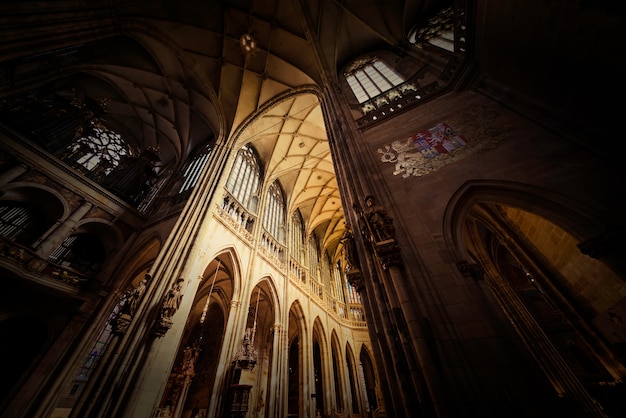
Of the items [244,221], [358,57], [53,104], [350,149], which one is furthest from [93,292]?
[358,57]

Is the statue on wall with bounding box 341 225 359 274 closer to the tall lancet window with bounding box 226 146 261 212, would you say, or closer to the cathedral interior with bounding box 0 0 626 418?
the cathedral interior with bounding box 0 0 626 418

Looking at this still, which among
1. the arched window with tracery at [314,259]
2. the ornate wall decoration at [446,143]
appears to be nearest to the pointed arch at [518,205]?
the ornate wall decoration at [446,143]

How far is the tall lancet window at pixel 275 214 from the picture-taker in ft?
43.0

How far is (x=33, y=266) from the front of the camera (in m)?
6.54

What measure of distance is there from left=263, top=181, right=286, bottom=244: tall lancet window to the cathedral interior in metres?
0.16

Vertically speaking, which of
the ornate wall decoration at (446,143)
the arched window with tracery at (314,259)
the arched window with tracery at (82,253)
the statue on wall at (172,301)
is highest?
the arched window with tracery at (314,259)

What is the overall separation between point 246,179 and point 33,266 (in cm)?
823

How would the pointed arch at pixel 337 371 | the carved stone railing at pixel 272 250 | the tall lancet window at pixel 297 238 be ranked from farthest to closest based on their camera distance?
the tall lancet window at pixel 297 238 < the pointed arch at pixel 337 371 < the carved stone railing at pixel 272 250

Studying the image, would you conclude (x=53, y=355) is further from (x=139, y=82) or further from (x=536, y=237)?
(x=536, y=237)

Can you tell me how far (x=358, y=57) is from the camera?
1062 cm

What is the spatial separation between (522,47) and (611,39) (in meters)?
1.18

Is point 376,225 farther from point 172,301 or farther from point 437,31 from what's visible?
point 437,31

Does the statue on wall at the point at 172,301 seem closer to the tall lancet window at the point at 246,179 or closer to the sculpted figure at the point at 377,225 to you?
the tall lancet window at the point at 246,179

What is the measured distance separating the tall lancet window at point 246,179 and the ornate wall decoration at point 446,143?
27.2 feet
